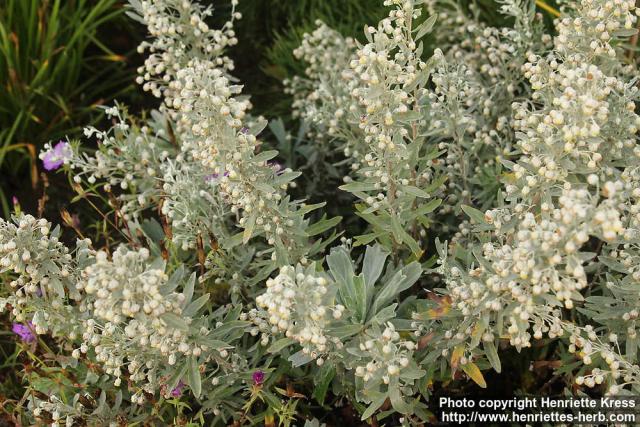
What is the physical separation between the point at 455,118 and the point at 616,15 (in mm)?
707

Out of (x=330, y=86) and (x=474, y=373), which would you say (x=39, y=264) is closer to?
A: (x=474, y=373)

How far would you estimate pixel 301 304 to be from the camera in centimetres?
189

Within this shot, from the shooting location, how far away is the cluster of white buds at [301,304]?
5.94ft

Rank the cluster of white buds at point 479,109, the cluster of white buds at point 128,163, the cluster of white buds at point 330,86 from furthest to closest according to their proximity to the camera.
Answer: the cluster of white buds at point 330,86
the cluster of white buds at point 128,163
the cluster of white buds at point 479,109

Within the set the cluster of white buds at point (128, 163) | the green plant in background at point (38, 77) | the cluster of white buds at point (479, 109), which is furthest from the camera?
the green plant in background at point (38, 77)

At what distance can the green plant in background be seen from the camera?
4070 millimetres

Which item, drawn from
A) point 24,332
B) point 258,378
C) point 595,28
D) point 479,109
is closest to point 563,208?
point 595,28

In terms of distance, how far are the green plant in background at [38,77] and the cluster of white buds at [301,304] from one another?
2434mm

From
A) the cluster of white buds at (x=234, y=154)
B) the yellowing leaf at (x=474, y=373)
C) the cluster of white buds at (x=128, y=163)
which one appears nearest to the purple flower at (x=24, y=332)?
the cluster of white buds at (x=128, y=163)

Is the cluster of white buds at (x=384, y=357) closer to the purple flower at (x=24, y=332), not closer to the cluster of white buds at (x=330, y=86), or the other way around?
the cluster of white buds at (x=330, y=86)

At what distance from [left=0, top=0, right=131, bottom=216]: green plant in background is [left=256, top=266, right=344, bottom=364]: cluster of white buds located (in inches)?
95.8

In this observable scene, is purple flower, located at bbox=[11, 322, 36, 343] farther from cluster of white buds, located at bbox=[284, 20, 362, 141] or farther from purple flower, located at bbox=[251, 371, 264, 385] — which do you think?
cluster of white buds, located at bbox=[284, 20, 362, 141]

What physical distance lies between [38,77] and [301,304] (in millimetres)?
2851

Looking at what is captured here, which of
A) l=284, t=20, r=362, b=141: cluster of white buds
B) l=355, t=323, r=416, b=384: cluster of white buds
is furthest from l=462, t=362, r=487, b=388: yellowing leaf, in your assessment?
l=284, t=20, r=362, b=141: cluster of white buds
